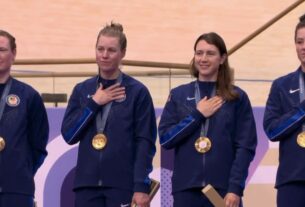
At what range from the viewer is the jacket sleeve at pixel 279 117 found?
209 inches

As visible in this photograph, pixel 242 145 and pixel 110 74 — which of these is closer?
pixel 242 145

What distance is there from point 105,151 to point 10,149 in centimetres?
61

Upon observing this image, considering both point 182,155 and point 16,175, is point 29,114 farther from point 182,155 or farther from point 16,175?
point 182,155

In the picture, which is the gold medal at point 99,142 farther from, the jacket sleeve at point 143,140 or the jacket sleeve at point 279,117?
the jacket sleeve at point 279,117

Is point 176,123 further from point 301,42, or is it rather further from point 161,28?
point 161,28

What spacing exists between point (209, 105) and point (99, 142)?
75cm

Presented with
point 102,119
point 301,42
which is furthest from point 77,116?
point 301,42

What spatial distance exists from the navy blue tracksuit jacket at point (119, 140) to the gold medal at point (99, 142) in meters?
0.02

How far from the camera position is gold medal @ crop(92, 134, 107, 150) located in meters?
5.50

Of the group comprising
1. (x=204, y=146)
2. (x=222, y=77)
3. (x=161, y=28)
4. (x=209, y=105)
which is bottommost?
(x=204, y=146)

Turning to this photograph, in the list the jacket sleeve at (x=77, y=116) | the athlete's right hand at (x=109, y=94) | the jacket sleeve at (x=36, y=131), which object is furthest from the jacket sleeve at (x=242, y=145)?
the jacket sleeve at (x=36, y=131)

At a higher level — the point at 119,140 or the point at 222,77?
the point at 222,77

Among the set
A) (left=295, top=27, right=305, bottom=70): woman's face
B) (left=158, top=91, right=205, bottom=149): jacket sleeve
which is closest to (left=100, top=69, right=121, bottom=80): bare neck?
(left=158, top=91, right=205, bottom=149): jacket sleeve

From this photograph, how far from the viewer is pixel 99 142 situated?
551 centimetres
